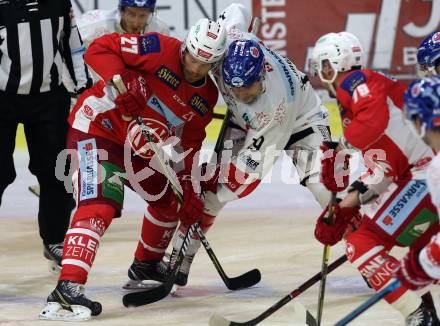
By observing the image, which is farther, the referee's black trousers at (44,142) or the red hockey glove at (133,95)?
the referee's black trousers at (44,142)

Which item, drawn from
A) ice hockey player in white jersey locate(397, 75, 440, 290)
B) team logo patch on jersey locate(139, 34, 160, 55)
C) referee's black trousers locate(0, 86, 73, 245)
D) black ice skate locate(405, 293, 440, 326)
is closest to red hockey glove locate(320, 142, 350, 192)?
black ice skate locate(405, 293, 440, 326)

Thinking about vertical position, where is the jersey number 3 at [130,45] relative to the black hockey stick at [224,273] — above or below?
above

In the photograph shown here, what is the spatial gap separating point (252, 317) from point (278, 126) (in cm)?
80

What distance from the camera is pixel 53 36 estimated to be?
5.23m

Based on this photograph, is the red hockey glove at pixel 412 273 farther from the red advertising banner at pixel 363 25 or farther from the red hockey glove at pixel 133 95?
the red advertising banner at pixel 363 25

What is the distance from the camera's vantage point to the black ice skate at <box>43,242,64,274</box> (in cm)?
540

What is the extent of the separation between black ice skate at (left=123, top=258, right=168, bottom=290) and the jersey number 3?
39.8 inches

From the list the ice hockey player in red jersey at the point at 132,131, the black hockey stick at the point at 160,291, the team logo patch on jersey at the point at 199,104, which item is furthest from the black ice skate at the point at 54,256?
the team logo patch on jersey at the point at 199,104

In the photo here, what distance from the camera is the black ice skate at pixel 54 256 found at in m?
5.40

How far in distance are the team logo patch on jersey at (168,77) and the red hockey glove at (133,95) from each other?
95 millimetres

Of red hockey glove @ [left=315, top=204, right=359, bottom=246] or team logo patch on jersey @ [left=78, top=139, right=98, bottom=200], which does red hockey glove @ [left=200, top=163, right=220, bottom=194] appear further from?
red hockey glove @ [left=315, top=204, right=359, bottom=246]

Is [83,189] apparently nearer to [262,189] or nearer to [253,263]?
[253,263]

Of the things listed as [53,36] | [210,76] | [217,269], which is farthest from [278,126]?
[53,36]

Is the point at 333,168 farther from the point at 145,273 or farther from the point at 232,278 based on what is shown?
the point at 145,273
